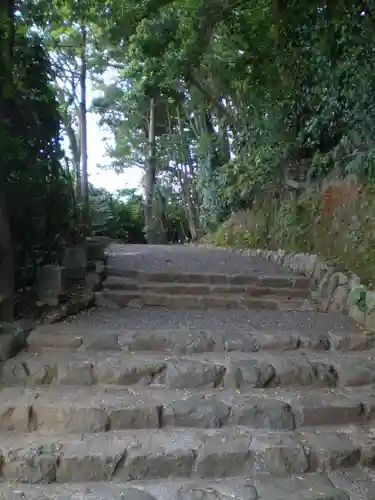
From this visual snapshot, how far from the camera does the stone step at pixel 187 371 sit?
262 centimetres

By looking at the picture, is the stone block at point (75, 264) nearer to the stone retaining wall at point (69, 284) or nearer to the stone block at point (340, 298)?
the stone retaining wall at point (69, 284)

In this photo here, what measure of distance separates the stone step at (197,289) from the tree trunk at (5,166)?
1.34m

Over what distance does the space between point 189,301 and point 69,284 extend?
1040 mm

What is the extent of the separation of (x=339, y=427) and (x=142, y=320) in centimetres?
166

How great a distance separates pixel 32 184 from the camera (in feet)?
10.8

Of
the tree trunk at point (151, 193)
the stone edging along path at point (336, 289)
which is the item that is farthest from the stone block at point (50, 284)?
the tree trunk at point (151, 193)

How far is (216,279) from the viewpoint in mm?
4574

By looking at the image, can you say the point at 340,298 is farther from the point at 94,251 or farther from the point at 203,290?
the point at 94,251

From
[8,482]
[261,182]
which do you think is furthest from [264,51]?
[8,482]

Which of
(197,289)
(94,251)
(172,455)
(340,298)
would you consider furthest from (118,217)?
(172,455)

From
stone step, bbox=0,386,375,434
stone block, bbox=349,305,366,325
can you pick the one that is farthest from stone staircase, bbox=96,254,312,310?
stone step, bbox=0,386,375,434

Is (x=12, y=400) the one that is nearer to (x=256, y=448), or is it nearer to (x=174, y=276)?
(x=256, y=448)

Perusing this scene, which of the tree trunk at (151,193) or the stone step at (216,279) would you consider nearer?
the stone step at (216,279)

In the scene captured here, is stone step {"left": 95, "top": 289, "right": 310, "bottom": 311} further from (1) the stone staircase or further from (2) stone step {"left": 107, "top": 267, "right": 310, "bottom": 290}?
(2) stone step {"left": 107, "top": 267, "right": 310, "bottom": 290}
